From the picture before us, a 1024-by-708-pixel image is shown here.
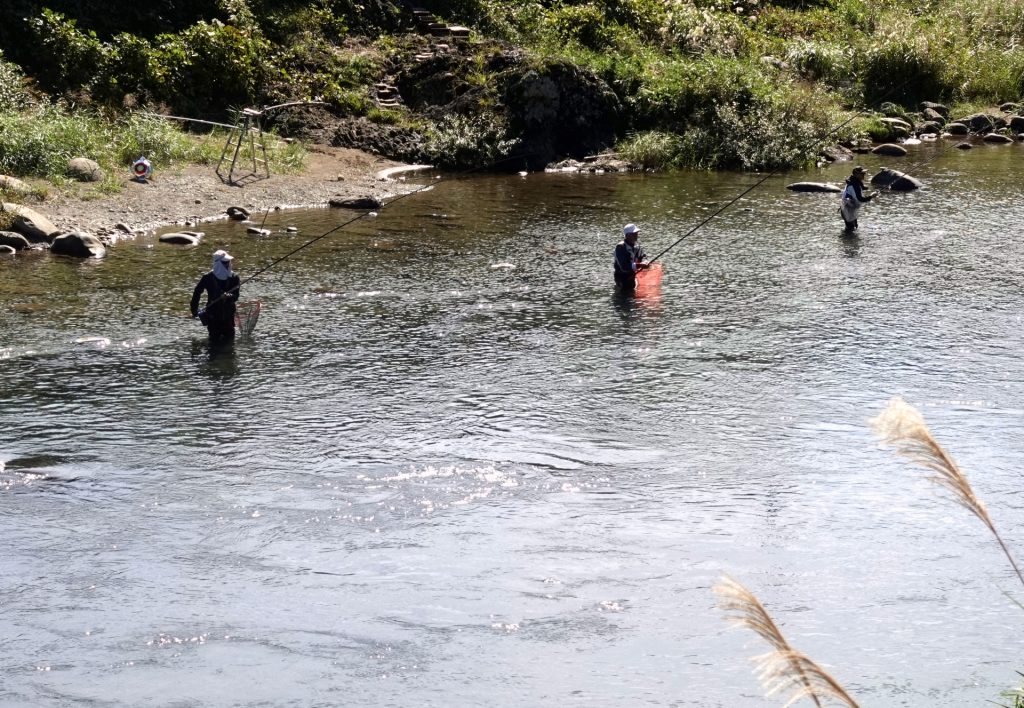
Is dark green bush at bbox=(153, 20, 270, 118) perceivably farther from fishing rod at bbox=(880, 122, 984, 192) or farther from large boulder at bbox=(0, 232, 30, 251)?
fishing rod at bbox=(880, 122, 984, 192)

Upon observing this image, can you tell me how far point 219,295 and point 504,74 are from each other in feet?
71.0

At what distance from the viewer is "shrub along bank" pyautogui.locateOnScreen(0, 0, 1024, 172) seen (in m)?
34.0

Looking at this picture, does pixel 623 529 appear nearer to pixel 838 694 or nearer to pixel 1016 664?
pixel 1016 664

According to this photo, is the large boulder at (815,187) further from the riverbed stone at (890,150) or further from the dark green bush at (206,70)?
the dark green bush at (206,70)

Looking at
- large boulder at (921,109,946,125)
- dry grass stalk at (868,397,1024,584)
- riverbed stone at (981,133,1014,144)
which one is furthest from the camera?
large boulder at (921,109,946,125)

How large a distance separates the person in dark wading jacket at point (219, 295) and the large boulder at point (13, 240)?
8.27 m

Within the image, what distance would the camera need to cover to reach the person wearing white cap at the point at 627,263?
2103 centimetres

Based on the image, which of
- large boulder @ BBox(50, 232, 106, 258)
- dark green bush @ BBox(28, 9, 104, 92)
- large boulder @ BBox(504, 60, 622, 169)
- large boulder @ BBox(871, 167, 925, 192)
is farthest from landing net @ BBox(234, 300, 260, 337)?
large boulder @ BBox(871, 167, 925, 192)

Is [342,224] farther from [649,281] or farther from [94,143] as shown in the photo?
[649,281]

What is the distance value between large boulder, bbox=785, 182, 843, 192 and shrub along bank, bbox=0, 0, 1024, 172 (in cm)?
350

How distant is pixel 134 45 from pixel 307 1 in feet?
27.7

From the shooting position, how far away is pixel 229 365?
17750 mm

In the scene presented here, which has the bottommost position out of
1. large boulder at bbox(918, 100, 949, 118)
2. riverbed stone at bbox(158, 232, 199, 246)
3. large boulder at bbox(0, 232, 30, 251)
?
riverbed stone at bbox(158, 232, 199, 246)

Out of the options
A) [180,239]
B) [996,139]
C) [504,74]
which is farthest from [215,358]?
[996,139]
